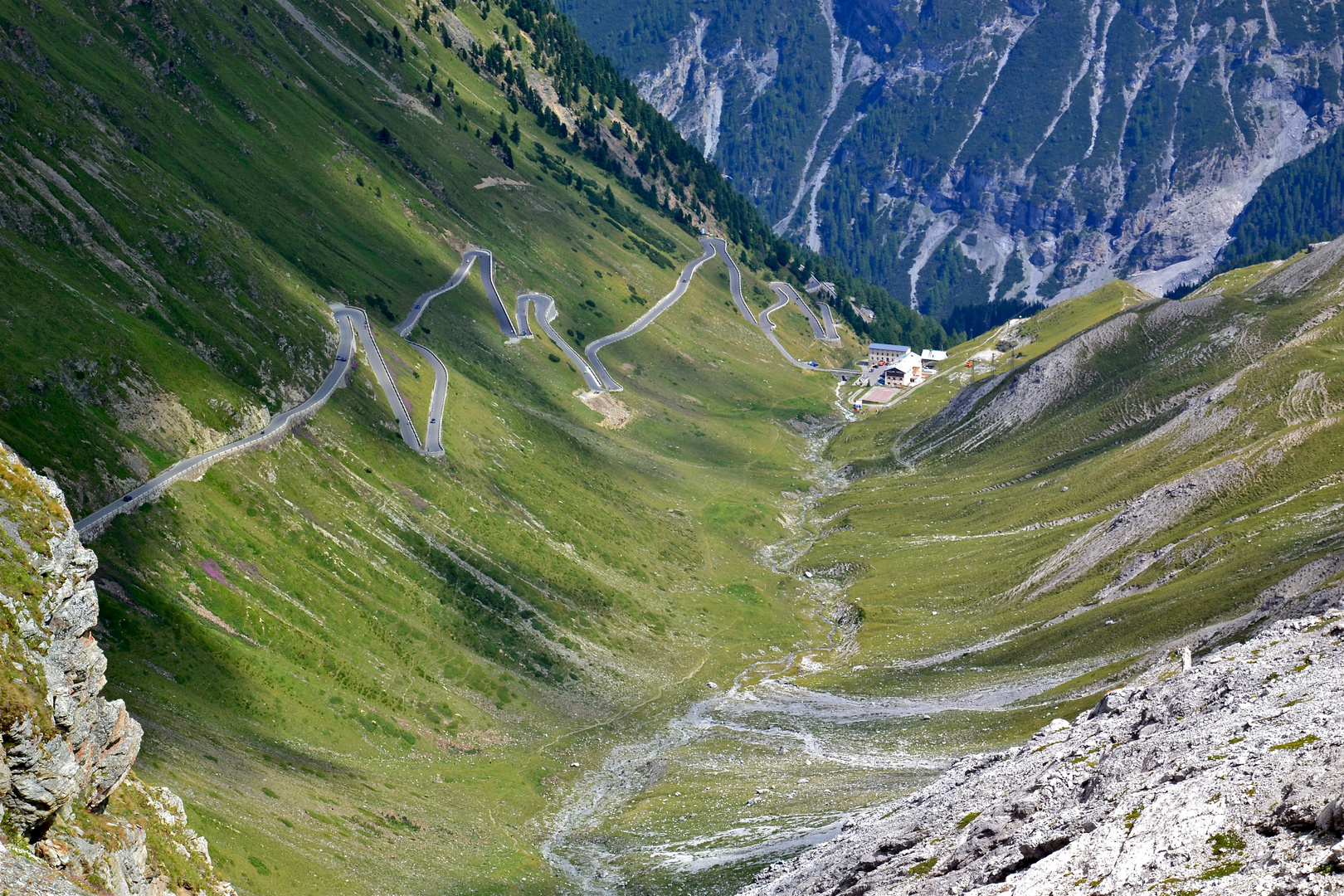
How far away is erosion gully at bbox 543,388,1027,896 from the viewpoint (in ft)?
246

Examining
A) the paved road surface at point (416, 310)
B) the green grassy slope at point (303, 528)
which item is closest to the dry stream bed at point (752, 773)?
the green grassy slope at point (303, 528)

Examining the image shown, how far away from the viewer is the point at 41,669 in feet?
135

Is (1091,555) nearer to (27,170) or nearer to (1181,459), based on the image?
(1181,459)

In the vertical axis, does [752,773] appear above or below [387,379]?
below

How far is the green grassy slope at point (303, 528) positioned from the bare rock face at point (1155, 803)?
32.3 meters

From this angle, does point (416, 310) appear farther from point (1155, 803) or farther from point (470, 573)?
point (1155, 803)

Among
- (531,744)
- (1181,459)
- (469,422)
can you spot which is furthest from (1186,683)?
(469,422)

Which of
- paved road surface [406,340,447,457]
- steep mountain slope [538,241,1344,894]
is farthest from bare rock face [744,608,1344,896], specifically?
paved road surface [406,340,447,457]

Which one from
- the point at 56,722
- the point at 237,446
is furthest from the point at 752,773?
the point at 56,722

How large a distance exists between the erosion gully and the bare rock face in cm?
904

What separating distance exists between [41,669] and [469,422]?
107 m

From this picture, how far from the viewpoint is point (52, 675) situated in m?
41.6

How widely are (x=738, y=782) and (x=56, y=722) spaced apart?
5910cm

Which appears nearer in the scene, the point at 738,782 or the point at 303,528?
the point at 738,782
